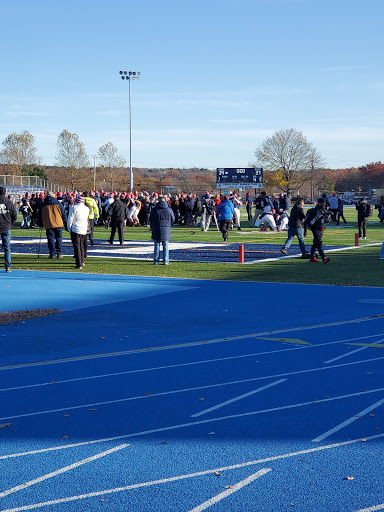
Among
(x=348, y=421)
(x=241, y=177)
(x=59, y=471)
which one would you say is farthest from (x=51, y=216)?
(x=241, y=177)

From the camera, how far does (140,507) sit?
14.5 ft

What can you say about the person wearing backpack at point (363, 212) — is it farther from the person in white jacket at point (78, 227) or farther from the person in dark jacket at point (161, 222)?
the person in white jacket at point (78, 227)

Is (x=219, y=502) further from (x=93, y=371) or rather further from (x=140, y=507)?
(x=93, y=371)

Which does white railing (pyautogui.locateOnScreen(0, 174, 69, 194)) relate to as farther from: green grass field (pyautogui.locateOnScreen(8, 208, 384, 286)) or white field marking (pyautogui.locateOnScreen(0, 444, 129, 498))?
white field marking (pyautogui.locateOnScreen(0, 444, 129, 498))

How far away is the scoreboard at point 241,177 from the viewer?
67.8 m

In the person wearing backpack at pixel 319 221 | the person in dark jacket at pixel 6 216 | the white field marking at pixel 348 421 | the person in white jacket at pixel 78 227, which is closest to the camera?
the white field marking at pixel 348 421

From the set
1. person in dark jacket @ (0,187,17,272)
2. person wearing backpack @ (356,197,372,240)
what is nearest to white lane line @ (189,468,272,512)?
person in dark jacket @ (0,187,17,272)

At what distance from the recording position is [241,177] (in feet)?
224

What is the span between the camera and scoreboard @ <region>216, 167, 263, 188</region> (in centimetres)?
6775

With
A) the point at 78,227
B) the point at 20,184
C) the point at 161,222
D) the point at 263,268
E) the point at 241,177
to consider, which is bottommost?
the point at 263,268

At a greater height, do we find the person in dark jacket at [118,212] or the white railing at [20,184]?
the white railing at [20,184]

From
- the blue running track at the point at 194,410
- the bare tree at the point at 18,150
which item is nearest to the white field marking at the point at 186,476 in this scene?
the blue running track at the point at 194,410

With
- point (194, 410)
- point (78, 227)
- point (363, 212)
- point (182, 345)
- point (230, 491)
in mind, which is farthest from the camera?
point (363, 212)

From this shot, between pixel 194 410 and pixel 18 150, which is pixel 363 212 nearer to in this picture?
pixel 194 410
